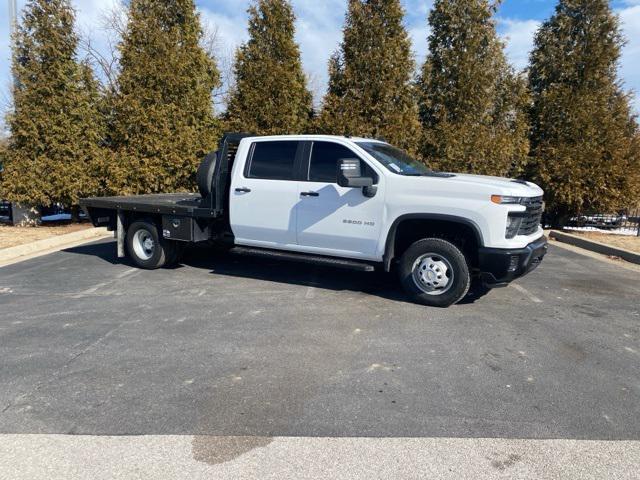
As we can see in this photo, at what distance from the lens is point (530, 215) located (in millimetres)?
5516

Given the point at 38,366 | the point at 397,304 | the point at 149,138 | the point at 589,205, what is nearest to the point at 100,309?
the point at 38,366

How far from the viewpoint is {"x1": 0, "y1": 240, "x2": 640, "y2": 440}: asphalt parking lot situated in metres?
3.14

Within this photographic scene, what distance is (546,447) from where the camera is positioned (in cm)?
287

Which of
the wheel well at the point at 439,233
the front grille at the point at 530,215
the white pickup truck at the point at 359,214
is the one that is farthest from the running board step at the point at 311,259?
the front grille at the point at 530,215

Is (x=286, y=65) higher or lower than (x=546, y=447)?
higher

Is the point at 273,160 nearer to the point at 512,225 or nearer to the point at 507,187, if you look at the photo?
the point at 507,187

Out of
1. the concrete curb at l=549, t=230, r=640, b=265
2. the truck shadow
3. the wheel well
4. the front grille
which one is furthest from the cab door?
the concrete curb at l=549, t=230, r=640, b=265

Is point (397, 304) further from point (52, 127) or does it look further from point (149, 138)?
point (52, 127)

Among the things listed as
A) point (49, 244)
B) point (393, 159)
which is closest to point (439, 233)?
point (393, 159)

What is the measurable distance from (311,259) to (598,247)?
7.10 metres

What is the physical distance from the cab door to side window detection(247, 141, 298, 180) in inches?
8.8

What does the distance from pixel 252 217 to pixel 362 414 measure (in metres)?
3.91

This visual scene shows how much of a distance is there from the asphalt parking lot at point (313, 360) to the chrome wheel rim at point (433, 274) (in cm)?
31

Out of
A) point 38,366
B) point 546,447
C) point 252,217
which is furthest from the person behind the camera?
point 252,217
